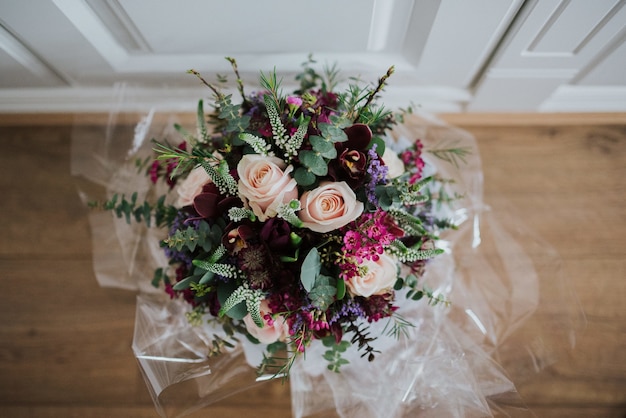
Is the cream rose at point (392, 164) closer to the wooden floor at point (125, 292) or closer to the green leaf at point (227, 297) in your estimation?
the green leaf at point (227, 297)

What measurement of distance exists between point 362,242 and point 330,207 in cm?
7

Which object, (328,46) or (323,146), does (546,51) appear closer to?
(328,46)

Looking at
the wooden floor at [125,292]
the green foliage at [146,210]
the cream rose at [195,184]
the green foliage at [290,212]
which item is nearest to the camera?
the green foliage at [290,212]

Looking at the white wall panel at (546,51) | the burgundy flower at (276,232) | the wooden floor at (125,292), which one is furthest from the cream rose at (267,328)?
the white wall panel at (546,51)

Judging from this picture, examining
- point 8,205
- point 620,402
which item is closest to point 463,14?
point 620,402

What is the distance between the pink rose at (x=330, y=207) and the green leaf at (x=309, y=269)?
0.03 metres

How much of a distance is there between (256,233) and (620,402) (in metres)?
0.92

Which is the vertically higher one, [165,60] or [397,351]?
[165,60]

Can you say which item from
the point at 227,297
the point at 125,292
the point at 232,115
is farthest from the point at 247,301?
the point at 125,292

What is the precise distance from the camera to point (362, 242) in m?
0.59

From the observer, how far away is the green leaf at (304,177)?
1.93 ft

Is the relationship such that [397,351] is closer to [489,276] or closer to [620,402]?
[489,276]

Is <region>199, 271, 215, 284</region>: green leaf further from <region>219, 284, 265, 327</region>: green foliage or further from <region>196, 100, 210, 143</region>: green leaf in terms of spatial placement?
<region>196, 100, 210, 143</region>: green leaf

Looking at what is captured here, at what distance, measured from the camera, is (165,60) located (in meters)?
0.97
